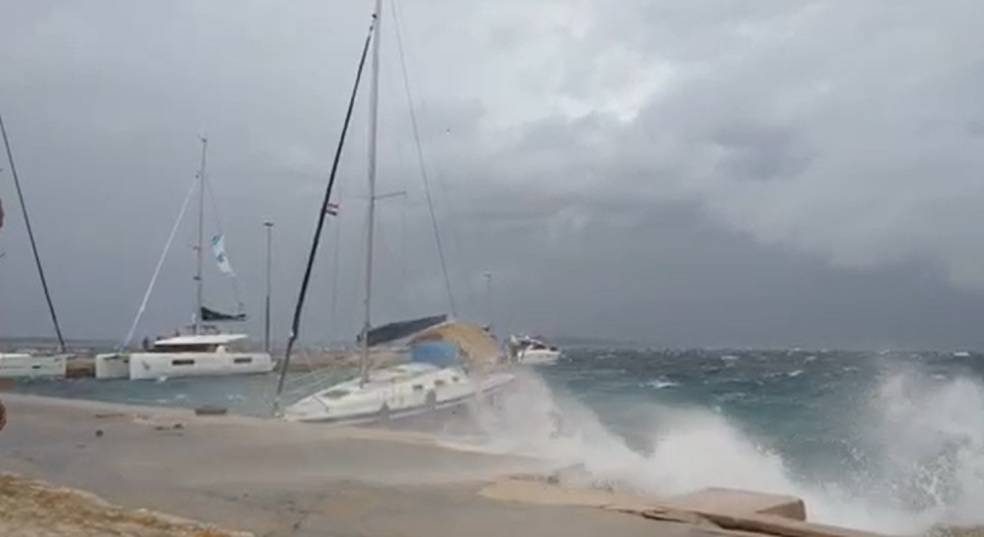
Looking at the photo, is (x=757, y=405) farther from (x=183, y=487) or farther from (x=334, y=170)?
(x=183, y=487)

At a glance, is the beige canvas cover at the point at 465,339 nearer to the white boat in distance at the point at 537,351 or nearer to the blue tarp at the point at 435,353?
the blue tarp at the point at 435,353

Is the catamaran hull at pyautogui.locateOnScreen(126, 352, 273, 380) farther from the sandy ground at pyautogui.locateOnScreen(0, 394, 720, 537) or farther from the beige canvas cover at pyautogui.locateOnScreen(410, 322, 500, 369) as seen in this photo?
the sandy ground at pyautogui.locateOnScreen(0, 394, 720, 537)

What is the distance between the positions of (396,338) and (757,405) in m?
19.0

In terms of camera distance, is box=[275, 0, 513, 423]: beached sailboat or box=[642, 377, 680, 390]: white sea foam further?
box=[642, 377, 680, 390]: white sea foam

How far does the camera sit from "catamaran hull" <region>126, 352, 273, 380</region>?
61.3 m

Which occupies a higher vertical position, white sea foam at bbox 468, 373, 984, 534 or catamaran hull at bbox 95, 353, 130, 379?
catamaran hull at bbox 95, 353, 130, 379

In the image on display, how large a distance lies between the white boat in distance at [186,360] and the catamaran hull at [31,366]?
2.30 meters

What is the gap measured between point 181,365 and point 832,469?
153ft

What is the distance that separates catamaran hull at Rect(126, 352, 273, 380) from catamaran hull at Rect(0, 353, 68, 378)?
4.71 meters

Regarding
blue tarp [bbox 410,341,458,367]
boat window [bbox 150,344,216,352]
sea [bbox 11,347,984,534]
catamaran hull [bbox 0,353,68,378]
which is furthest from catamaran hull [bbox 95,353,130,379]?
blue tarp [bbox 410,341,458,367]

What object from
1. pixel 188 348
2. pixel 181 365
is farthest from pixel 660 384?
pixel 188 348

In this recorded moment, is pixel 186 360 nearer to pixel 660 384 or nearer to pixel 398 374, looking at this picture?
pixel 660 384

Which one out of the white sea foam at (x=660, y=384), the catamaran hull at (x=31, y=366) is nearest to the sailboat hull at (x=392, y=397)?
the white sea foam at (x=660, y=384)

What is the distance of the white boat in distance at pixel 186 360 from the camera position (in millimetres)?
61500
